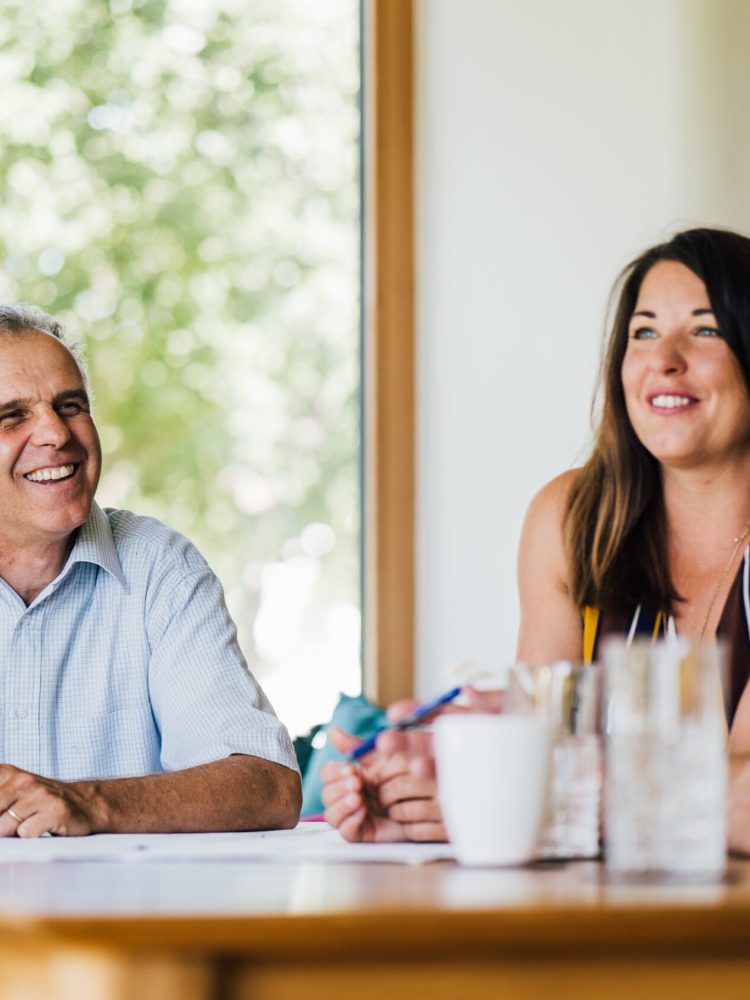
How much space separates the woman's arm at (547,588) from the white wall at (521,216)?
3.57 ft

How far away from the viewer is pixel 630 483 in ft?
6.66

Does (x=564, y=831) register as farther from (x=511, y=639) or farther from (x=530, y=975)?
(x=511, y=639)

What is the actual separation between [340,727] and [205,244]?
1.25m

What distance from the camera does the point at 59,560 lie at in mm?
2010

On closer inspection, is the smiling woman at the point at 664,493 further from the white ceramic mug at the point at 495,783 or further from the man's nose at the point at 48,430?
the white ceramic mug at the point at 495,783

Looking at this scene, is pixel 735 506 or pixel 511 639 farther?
pixel 511 639

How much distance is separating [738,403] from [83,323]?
6.26 feet

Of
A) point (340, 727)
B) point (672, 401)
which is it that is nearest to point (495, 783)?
point (672, 401)

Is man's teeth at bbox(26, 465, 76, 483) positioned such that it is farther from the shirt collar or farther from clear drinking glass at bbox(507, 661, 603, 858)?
clear drinking glass at bbox(507, 661, 603, 858)

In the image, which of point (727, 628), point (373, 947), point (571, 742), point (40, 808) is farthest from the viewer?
point (727, 628)

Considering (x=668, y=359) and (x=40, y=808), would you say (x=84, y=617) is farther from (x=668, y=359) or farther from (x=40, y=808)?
(x=668, y=359)

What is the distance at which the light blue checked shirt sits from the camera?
1.88m

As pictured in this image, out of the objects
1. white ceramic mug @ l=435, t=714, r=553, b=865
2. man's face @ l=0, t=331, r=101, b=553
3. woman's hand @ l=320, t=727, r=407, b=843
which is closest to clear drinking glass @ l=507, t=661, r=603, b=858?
white ceramic mug @ l=435, t=714, r=553, b=865

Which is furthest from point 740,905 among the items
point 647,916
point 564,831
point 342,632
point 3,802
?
point 342,632
